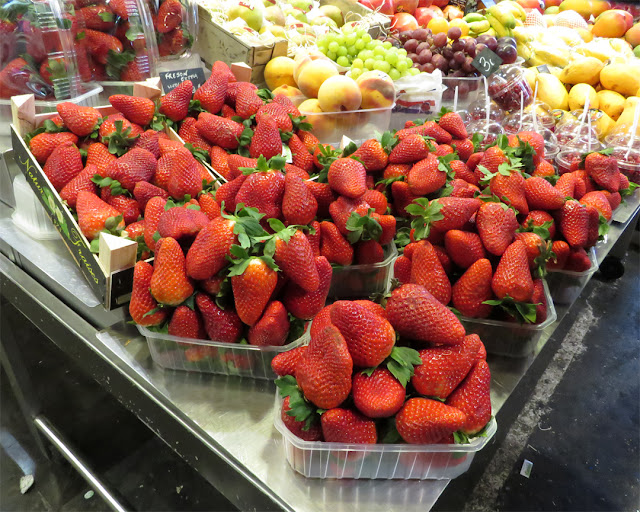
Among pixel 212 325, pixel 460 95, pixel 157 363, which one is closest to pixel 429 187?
pixel 212 325

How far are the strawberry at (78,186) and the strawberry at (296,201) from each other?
1.87 feet

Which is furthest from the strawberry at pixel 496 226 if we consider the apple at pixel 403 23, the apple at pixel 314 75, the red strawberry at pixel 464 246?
the apple at pixel 403 23

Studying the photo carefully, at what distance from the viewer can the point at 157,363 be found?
122 centimetres

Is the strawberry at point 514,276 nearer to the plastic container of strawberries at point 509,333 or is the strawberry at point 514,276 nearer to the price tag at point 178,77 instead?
the plastic container of strawberries at point 509,333

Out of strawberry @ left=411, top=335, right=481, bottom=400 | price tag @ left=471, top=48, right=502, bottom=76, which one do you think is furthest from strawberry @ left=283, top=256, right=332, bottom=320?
price tag @ left=471, top=48, right=502, bottom=76

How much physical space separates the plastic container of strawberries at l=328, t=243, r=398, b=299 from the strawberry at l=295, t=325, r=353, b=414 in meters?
0.45

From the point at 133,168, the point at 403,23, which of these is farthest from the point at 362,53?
the point at 133,168

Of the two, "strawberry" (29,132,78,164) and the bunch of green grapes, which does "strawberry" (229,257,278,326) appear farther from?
the bunch of green grapes

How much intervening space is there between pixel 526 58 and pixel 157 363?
108 inches

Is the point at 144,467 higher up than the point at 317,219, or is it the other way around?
the point at 317,219

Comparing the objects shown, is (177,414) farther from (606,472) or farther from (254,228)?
(606,472)

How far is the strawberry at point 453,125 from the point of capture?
1634mm

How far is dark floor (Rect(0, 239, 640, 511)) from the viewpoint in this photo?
2.05 metres

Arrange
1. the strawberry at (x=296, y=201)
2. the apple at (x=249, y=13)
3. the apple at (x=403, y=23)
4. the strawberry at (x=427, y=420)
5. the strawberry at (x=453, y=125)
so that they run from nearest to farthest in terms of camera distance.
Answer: the strawberry at (x=427, y=420)
the strawberry at (x=296, y=201)
the strawberry at (x=453, y=125)
the apple at (x=249, y=13)
the apple at (x=403, y=23)
